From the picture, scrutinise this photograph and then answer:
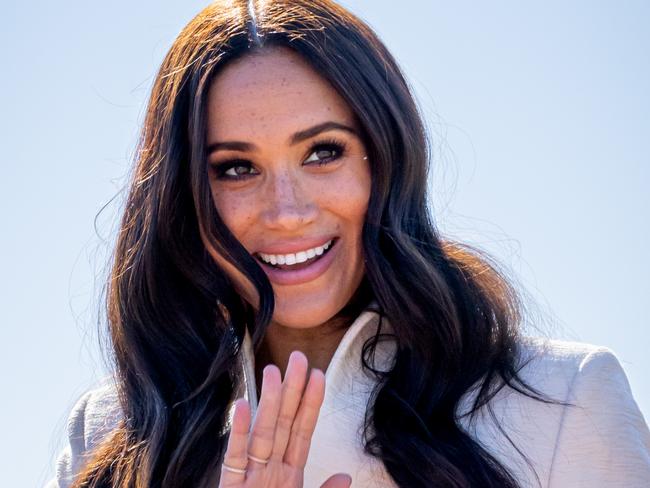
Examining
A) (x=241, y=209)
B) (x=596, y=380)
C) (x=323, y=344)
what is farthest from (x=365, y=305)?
(x=596, y=380)

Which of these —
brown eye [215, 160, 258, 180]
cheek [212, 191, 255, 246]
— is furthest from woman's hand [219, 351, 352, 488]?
brown eye [215, 160, 258, 180]

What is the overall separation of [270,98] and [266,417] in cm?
148

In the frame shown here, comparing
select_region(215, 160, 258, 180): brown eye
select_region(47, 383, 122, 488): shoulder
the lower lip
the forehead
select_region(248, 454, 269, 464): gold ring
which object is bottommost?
select_region(47, 383, 122, 488): shoulder

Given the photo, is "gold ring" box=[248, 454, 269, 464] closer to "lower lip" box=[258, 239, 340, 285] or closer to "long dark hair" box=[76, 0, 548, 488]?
"long dark hair" box=[76, 0, 548, 488]

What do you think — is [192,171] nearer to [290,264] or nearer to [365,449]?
[290,264]

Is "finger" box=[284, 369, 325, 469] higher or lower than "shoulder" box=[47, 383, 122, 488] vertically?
higher

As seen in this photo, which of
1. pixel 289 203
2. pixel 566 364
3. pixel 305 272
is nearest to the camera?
pixel 566 364

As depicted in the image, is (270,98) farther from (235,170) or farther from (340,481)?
(340,481)

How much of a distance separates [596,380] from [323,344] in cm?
114

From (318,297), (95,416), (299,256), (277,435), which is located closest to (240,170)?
(299,256)

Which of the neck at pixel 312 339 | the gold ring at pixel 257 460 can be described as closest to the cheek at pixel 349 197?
the neck at pixel 312 339

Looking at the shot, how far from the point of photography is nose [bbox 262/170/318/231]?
17.3ft

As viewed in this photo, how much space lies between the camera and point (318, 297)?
17.8ft

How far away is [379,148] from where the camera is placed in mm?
5379
